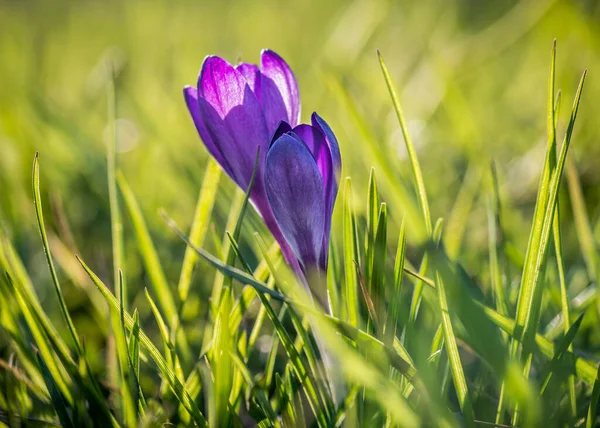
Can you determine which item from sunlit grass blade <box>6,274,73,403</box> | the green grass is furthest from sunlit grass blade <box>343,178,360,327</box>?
sunlit grass blade <box>6,274,73,403</box>

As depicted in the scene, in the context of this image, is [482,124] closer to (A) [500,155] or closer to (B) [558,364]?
(A) [500,155]

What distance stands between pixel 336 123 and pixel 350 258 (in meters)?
0.87

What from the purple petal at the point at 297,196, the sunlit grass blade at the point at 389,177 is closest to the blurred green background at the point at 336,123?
the sunlit grass blade at the point at 389,177

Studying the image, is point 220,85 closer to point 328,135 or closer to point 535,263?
point 328,135

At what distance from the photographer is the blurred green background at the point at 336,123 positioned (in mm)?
754

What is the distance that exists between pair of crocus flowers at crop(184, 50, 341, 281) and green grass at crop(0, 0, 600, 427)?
2 cm

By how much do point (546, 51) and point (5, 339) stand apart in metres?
1.56

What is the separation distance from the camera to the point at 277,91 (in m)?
0.42

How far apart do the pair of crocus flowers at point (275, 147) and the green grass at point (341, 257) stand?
1.0 inches

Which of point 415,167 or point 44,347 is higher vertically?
point 415,167

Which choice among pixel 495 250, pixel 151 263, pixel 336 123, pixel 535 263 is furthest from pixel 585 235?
pixel 336 123

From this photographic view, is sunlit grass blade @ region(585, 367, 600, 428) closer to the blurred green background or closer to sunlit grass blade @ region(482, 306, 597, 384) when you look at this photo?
sunlit grass blade @ region(482, 306, 597, 384)

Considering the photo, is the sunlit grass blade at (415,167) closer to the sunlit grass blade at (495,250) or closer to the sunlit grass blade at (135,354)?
the sunlit grass blade at (495,250)

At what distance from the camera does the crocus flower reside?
0.36 m
